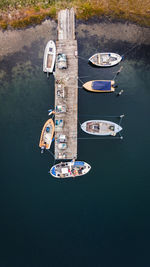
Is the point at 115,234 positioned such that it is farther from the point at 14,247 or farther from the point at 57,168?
the point at 14,247

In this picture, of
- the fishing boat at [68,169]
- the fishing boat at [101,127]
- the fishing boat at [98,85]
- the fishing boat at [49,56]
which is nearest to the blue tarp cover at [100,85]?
the fishing boat at [98,85]

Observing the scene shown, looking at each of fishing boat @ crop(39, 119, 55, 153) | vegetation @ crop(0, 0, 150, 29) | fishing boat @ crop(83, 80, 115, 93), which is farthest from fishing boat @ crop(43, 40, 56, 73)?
fishing boat @ crop(39, 119, 55, 153)

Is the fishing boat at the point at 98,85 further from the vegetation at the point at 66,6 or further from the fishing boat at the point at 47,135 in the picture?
the vegetation at the point at 66,6

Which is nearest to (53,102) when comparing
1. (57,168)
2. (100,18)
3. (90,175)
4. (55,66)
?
(55,66)

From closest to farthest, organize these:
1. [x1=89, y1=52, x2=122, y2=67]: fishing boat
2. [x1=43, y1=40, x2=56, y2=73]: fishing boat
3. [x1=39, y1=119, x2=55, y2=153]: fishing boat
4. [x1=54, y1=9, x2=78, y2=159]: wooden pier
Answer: [x1=54, y1=9, x2=78, y2=159]: wooden pier < [x1=43, y1=40, x2=56, y2=73]: fishing boat < [x1=89, y1=52, x2=122, y2=67]: fishing boat < [x1=39, y1=119, x2=55, y2=153]: fishing boat

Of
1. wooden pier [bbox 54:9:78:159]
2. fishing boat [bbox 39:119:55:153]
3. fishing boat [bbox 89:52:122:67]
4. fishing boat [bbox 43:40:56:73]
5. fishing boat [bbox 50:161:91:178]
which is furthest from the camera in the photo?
fishing boat [bbox 50:161:91:178]

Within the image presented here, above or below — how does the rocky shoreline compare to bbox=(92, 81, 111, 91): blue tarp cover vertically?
above

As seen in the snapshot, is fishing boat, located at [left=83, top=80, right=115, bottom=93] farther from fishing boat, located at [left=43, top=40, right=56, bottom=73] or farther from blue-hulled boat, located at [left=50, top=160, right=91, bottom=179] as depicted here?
blue-hulled boat, located at [left=50, top=160, right=91, bottom=179]

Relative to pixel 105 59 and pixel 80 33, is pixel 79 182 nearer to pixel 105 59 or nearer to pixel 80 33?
pixel 105 59
